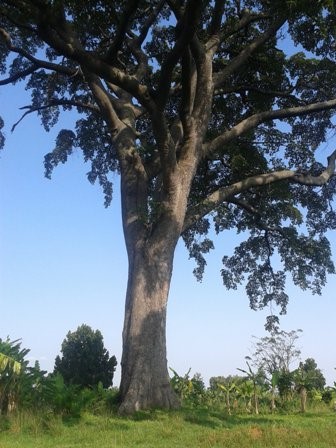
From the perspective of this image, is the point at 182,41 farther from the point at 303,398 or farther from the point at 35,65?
the point at 303,398

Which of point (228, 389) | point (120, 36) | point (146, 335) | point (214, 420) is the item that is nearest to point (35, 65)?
point (120, 36)

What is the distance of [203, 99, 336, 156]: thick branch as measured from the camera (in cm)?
1428

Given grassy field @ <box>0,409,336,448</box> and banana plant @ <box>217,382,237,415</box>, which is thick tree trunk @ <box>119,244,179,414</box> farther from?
banana plant @ <box>217,382,237,415</box>

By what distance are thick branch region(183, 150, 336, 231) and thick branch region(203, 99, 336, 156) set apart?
115 centimetres

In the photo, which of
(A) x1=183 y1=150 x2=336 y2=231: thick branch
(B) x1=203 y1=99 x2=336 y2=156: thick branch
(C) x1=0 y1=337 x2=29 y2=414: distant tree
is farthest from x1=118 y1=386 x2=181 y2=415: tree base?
(B) x1=203 y1=99 x2=336 y2=156: thick branch

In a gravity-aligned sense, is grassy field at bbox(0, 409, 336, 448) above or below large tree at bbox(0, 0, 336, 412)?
below

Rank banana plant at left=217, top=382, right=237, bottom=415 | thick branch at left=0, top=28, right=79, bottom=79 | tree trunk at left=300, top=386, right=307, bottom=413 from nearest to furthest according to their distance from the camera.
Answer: thick branch at left=0, top=28, right=79, bottom=79 → tree trunk at left=300, top=386, right=307, bottom=413 → banana plant at left=217, top=382, right=237, bottom=415

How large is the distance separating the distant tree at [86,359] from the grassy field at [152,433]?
26.1 metres

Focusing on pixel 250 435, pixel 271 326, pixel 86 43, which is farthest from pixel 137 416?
pixel 86 43

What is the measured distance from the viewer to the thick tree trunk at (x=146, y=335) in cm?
1086

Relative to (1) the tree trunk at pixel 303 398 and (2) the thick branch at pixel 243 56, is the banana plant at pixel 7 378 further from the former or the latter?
(2) the thick branch at pixel 243 56

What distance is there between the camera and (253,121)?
579 inches

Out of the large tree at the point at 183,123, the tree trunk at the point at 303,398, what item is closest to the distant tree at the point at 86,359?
the large tree at the point at 183,123

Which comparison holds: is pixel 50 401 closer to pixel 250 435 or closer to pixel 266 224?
pixel 250 435
